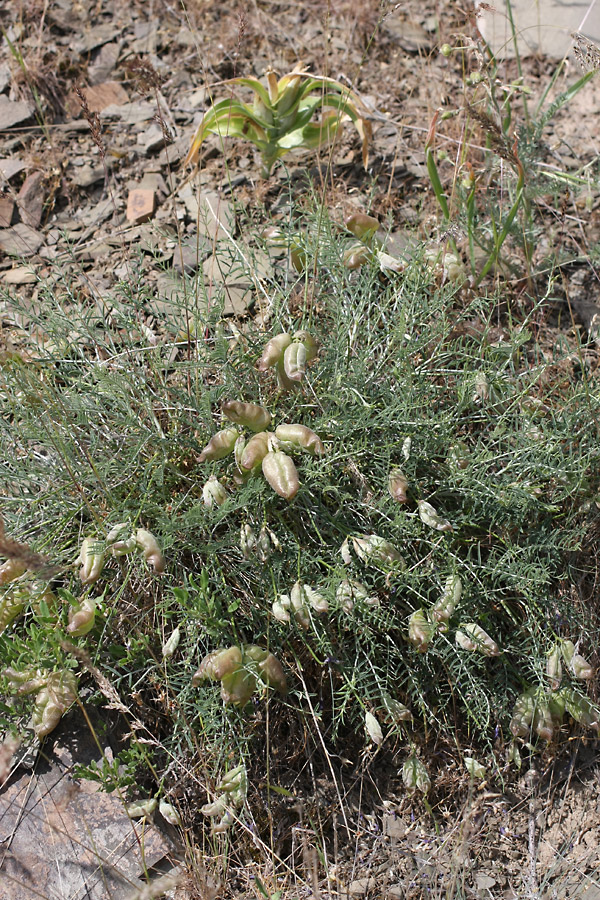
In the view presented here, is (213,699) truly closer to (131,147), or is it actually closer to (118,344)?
(118,344)

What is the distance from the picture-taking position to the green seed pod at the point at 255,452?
6.86 ft

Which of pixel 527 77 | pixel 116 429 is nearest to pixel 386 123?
pixel 527 77

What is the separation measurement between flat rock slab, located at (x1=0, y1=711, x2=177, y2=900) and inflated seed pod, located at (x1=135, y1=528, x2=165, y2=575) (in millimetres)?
597

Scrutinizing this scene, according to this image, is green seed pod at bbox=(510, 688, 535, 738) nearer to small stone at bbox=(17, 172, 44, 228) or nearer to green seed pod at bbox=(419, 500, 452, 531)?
green seed pod at bbox=(419, 500, 452, 531)

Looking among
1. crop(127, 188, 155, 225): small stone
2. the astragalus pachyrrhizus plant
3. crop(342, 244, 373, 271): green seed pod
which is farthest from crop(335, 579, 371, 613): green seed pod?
crop(127, 188, 155, 225): small stone

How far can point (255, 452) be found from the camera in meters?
2.12

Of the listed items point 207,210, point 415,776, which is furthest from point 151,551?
point 207,210

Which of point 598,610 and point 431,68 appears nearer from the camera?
point 598,610

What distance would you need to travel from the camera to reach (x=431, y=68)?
12.0 ft

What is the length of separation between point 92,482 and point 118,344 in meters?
0.59

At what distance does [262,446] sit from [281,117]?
5.21 feet

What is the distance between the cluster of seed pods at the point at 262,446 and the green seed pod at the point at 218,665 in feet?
1.38

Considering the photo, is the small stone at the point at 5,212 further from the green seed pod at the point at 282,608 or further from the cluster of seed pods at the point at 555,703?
the cluster of seed pods at the point at 555,703

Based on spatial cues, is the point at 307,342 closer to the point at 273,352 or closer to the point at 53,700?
the point at 273,352
